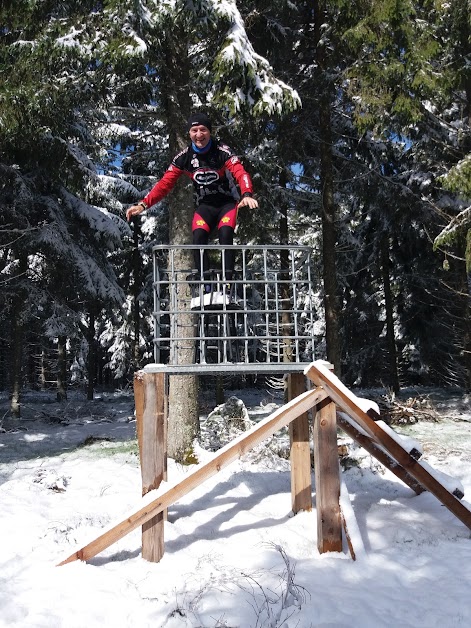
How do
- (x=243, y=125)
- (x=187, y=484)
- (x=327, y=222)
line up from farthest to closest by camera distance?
(x=327, y=222) < (x=243, y=125) < (x=187, y=484)

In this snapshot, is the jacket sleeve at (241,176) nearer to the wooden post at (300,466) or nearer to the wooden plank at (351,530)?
the wooden post at (300,466)

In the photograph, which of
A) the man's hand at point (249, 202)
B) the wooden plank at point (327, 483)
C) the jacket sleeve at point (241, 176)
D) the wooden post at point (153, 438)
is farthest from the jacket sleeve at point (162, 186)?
the wooden plank at point (327, 483)

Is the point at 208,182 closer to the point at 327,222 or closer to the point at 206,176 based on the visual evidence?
the point at 206,176

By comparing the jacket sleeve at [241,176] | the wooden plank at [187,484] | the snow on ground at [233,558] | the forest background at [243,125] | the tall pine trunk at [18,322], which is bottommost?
the snow on ground at [233,558]

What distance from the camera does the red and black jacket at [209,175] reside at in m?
5.29

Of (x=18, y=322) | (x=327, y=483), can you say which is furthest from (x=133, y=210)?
(x=18, y=322)

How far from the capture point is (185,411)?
7.70 m

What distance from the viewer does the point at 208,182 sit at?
17.4 ft

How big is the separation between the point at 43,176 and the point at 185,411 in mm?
8346

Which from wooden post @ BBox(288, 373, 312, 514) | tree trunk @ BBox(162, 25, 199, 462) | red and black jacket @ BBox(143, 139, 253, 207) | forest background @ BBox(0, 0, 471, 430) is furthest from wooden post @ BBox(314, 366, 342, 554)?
forest background @ BBox(0, 0, 471, 430)

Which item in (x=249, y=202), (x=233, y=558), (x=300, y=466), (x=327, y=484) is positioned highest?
(x=249, y=202)

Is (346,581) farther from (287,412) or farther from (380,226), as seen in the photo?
(380,226)

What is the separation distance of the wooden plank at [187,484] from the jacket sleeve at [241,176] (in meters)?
1.94

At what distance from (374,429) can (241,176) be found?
8.44 ft
